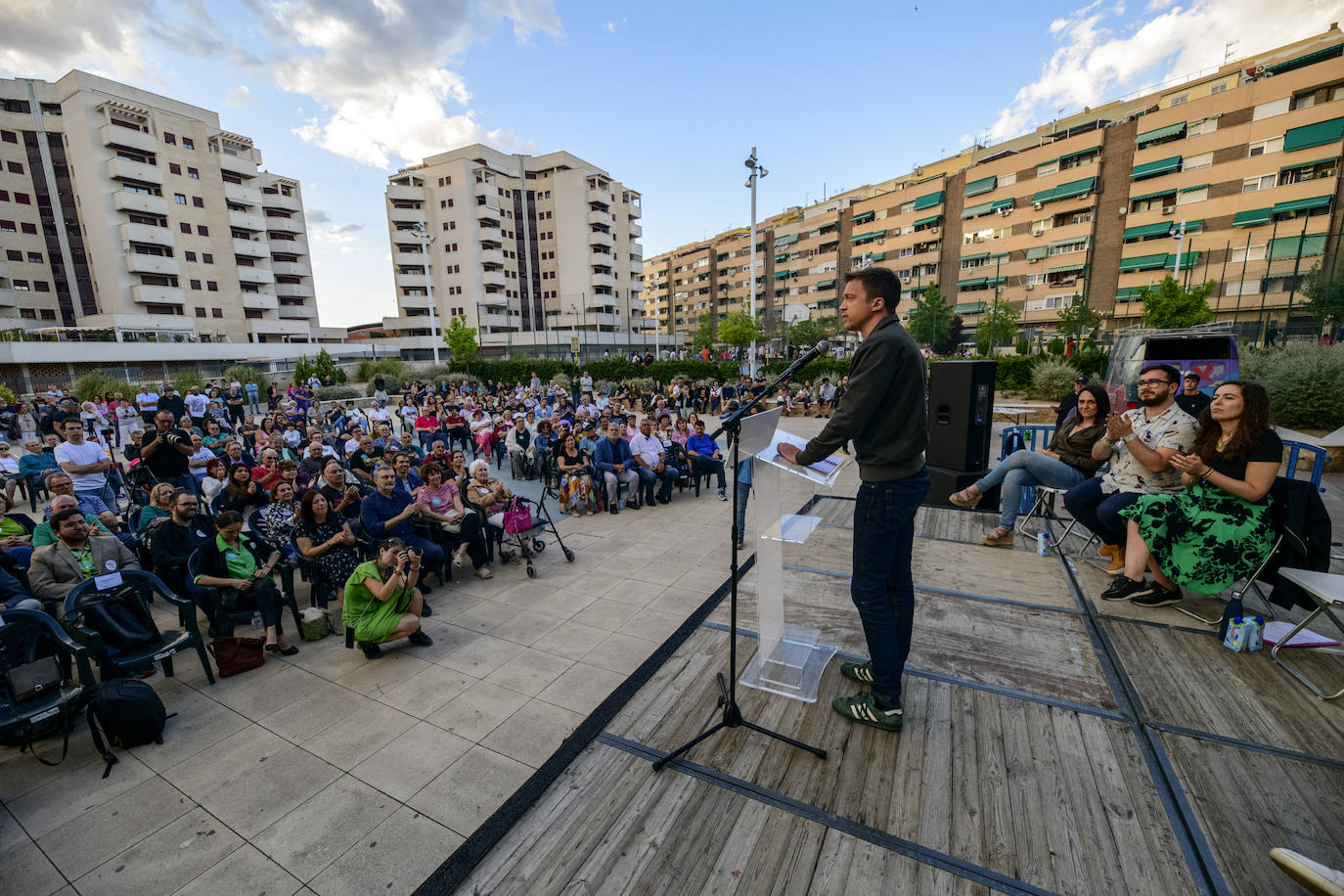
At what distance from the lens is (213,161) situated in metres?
41.4

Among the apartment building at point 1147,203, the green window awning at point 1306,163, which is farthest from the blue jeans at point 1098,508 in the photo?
the green window awning at point 1306,163

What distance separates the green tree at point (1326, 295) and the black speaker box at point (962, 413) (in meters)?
26.1

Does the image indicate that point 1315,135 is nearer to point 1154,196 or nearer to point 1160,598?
point 1154,196

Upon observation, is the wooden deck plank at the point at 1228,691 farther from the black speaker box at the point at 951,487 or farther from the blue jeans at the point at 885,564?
the black speaker box at the point at 951,487

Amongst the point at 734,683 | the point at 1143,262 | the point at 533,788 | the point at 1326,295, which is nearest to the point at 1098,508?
the point at 734,683

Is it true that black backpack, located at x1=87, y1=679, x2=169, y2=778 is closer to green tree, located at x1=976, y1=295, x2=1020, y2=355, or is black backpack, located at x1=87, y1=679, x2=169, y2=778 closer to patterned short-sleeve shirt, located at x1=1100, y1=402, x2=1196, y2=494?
A: patterned short-sleeve shirt, located at x1=1100, y1=402, x2=1196, y2=494

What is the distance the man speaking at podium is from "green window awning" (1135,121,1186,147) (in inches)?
1939

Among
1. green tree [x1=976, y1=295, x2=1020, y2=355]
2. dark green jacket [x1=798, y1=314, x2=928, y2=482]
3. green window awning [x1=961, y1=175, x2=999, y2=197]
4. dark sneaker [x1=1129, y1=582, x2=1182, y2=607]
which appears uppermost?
green window awning [x1=961, y1=175, x2=999, y2=197]

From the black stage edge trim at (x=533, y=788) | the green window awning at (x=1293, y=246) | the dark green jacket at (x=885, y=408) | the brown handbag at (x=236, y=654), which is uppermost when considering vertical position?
the green window awning at (x=1293, y=246)

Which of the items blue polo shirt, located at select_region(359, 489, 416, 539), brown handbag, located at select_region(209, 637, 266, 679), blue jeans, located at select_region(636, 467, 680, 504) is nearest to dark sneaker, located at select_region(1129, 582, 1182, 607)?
blue jeans, located at select_region(636, 467, 680, 504)

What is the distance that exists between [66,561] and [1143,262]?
50.4 meters

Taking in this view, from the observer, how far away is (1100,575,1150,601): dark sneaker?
157 inches

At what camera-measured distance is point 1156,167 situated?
35156 mm

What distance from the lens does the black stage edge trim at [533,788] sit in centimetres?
212
